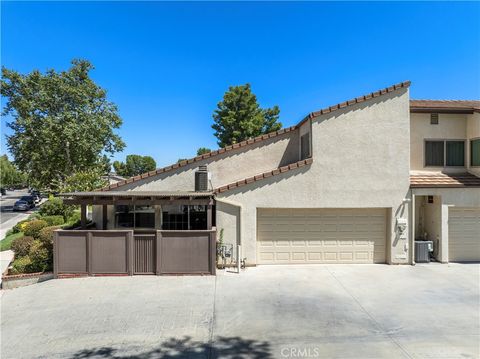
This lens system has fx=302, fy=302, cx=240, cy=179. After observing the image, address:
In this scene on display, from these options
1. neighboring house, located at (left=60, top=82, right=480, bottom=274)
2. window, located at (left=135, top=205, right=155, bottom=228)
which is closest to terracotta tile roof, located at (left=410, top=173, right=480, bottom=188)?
neighboring house, located at (left=60, top=82, right=480, bottom=274)

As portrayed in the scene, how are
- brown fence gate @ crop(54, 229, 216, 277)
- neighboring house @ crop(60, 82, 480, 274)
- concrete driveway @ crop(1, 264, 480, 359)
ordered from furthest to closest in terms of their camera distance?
neighboring house @ crop(60, 82, 480, 274)
brown fence gate @ crop(54, 229, 216, 277)
concrete driveway @ crop(1, 264, 480, 359)

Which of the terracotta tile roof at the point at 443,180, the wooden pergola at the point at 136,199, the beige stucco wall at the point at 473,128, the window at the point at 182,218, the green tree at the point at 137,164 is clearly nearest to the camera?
the wooden pergola at the point at 136,199

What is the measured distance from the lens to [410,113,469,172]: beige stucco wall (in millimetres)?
13617

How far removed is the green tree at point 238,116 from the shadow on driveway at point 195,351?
3813 cm

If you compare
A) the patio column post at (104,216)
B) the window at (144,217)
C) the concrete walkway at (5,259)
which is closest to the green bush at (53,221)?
the concrete walkway at (5,259)

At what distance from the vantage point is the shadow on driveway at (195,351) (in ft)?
19.7

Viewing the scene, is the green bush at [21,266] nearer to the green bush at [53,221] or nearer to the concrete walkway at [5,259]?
the concrete walkway at [5,259]

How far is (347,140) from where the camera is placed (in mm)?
12680

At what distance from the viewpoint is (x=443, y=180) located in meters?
13.0

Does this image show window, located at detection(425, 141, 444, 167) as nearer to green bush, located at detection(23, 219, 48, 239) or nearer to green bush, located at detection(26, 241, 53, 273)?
green bush, located at detection(26, 241, 53, 273)

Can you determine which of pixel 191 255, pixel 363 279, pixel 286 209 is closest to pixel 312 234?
pixel 286 209

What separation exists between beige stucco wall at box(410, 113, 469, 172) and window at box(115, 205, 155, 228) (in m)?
12.1

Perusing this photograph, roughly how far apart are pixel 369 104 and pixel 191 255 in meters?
9.47

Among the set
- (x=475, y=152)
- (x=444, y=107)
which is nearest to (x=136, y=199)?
(x=444, y=107)
